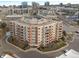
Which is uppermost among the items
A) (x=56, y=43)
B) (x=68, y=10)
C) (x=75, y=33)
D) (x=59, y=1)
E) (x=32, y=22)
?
(x=59, y=1)

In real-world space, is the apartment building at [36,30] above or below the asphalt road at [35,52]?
above

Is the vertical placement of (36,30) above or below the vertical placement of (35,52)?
above

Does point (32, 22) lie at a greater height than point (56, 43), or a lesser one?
greater

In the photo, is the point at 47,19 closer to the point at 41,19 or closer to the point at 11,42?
the point at 41,19

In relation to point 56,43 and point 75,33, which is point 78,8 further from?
point 56,43

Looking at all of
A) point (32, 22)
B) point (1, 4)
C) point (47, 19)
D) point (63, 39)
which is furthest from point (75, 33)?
point (1, 4)

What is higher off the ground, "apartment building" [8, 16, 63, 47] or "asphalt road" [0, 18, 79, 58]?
"apartment building" [8, 16, 63, 47]

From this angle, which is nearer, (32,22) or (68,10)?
(32,22)
